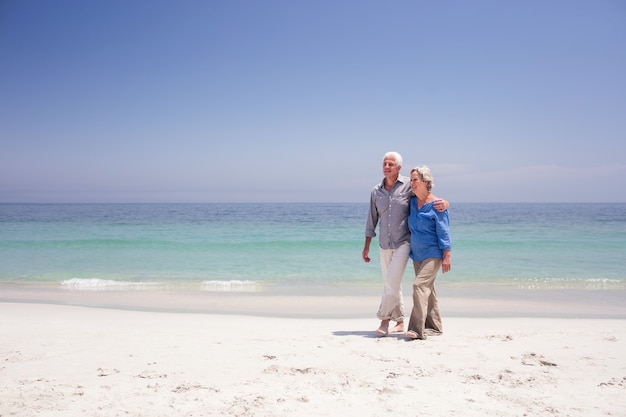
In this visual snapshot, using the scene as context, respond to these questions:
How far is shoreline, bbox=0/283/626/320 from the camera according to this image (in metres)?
6.62

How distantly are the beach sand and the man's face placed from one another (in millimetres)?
1795

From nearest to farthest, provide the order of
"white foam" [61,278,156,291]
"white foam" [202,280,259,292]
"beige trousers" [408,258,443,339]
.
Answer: "beige trousers" [408,258,443,339]
"white foam" [202,280,259,292]
"white foam" [61,278,156,291]

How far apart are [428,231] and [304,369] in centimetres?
193

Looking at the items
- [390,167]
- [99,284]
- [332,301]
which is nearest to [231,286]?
[332,301]

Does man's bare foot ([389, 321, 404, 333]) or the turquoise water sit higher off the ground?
man's bare foot ([389, 321, 404, 333])

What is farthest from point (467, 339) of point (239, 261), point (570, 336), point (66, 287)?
point (239, 261)

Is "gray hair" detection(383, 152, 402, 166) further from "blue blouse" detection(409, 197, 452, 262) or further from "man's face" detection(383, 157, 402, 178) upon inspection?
"blue blouse" detection(409, 197, 452, 262)

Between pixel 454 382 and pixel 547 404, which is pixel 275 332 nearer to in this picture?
pixel 454 382

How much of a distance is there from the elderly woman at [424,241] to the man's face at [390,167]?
0.24 metres

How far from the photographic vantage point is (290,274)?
11.0 metres

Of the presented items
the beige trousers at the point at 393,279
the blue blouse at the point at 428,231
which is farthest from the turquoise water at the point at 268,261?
the blue blouse at the point at 428,231

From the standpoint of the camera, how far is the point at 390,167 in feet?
15.6

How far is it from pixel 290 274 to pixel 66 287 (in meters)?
4.97

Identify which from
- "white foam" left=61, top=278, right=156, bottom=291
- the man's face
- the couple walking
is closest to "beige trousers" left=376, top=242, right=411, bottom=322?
the couple walking
